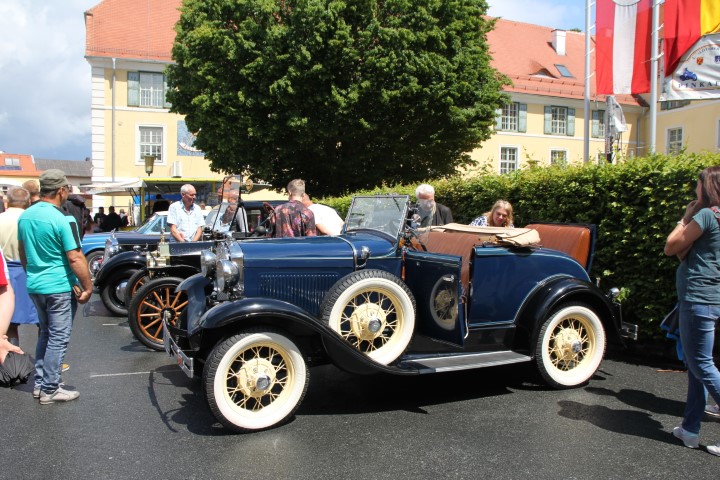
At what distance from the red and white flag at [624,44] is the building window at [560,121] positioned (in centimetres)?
2390

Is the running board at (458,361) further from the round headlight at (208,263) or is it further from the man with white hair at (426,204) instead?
the man with white hair at (426,204)

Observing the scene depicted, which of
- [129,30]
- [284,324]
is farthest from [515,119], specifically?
[284,324]

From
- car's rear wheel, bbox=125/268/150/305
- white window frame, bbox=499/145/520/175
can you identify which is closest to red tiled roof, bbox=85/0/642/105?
white window frame, bbox=499/145/520/175

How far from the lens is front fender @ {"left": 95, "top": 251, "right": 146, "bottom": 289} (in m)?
8.68

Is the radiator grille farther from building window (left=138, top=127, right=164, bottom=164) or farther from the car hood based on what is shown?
building window (left=138, top=127, right=164, bottom=164)

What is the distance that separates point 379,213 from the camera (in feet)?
17.5

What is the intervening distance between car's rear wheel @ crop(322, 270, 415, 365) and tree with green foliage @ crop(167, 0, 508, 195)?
12.0 m

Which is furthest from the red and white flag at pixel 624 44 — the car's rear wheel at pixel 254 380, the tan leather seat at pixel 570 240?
the car's rear wheel at pixel 254 380

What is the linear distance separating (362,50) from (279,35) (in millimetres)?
2358

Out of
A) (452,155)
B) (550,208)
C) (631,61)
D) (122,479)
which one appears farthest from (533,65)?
(122,479)

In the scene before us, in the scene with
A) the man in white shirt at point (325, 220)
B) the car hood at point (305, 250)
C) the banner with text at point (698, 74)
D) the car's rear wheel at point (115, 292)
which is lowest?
the car's rear wheel at point (115, 292)

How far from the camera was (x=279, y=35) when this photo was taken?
1555 cm

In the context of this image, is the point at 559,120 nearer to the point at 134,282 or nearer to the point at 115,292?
the point at 115,292

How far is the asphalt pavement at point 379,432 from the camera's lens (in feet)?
11.1
